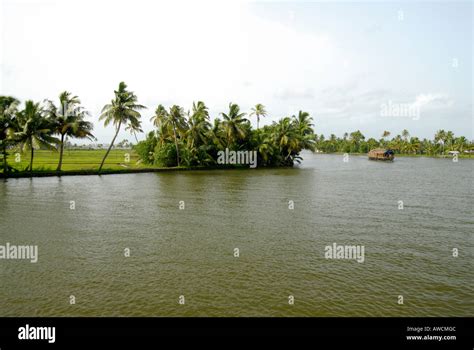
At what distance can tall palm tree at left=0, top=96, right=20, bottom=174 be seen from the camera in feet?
105

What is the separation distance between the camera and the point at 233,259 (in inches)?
426

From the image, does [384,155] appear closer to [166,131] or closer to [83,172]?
[166,131]

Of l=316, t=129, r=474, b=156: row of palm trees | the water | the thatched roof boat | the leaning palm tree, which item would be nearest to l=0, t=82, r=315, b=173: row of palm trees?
the leaning palm tree

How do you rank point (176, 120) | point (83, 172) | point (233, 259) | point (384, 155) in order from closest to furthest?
point (233, 259)
point (83, 172)
point (176, 120)
point (384, 155)

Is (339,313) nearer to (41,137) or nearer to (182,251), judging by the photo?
(182,251)

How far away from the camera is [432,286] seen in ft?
29.0

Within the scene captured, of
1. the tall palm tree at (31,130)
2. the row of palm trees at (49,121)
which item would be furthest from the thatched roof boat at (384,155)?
the tall palm tree at (31,130)

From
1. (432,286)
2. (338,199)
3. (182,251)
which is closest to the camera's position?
(432,286)

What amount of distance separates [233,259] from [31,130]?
31934mm

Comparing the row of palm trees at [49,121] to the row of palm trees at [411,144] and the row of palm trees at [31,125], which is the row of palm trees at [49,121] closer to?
the row of palm trees at [31,125]

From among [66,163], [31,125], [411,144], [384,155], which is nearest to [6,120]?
[31,125]

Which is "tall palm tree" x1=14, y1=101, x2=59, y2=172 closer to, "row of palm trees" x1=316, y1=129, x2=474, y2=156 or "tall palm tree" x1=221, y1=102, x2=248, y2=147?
"tall palm tree" x1=221, y1=102, x2=248, y2=147
